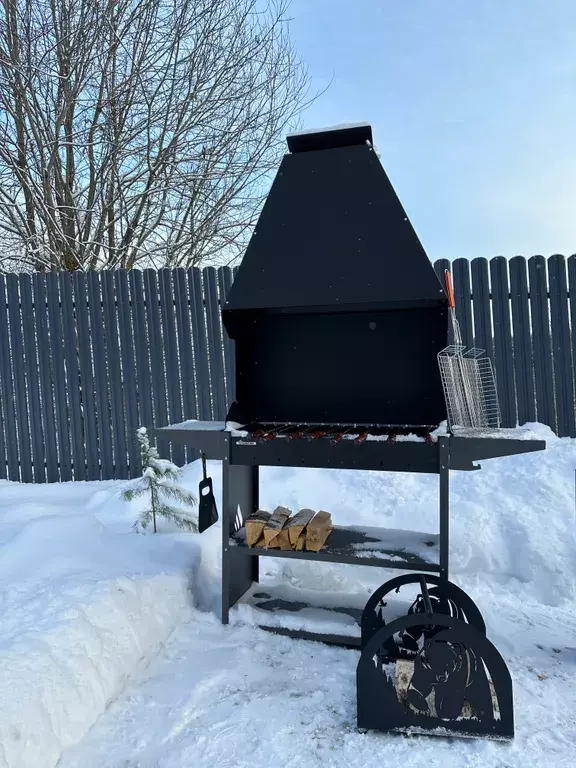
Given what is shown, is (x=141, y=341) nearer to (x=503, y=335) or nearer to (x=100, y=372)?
(x=100, y=372)

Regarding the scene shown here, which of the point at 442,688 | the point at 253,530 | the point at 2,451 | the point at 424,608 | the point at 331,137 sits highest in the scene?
the point at 331,137

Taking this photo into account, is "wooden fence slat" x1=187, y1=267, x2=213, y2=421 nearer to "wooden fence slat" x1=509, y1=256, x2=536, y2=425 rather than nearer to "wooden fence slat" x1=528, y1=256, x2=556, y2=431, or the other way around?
"wooden fence slat" x1=509, y1=256, x2=536, y2=425

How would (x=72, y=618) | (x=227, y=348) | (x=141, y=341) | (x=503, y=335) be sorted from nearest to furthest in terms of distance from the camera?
1. (x=72, y=618)
2. (x=503, y=335)
3. (x=227, y=348)
4. (x=141, y=341)

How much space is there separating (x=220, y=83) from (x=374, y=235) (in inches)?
233

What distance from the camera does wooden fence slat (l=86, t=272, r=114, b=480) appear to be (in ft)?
17.3

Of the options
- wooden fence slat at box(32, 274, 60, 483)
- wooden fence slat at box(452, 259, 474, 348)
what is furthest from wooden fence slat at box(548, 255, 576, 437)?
wooden fence slat at box(32, 274, 60, 483)

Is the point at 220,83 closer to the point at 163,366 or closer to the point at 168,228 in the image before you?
the point at 168,228

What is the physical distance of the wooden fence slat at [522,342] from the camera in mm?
4621

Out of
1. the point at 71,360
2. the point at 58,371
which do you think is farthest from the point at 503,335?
the point at 58,371

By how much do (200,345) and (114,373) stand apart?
979 millimetres

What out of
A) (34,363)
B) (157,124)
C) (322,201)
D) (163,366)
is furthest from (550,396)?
(157,124)

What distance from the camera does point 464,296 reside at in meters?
4.75

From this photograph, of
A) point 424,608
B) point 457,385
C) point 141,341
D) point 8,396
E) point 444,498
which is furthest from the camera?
point 8,396

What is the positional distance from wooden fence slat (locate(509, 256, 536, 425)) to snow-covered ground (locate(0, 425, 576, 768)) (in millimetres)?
934
